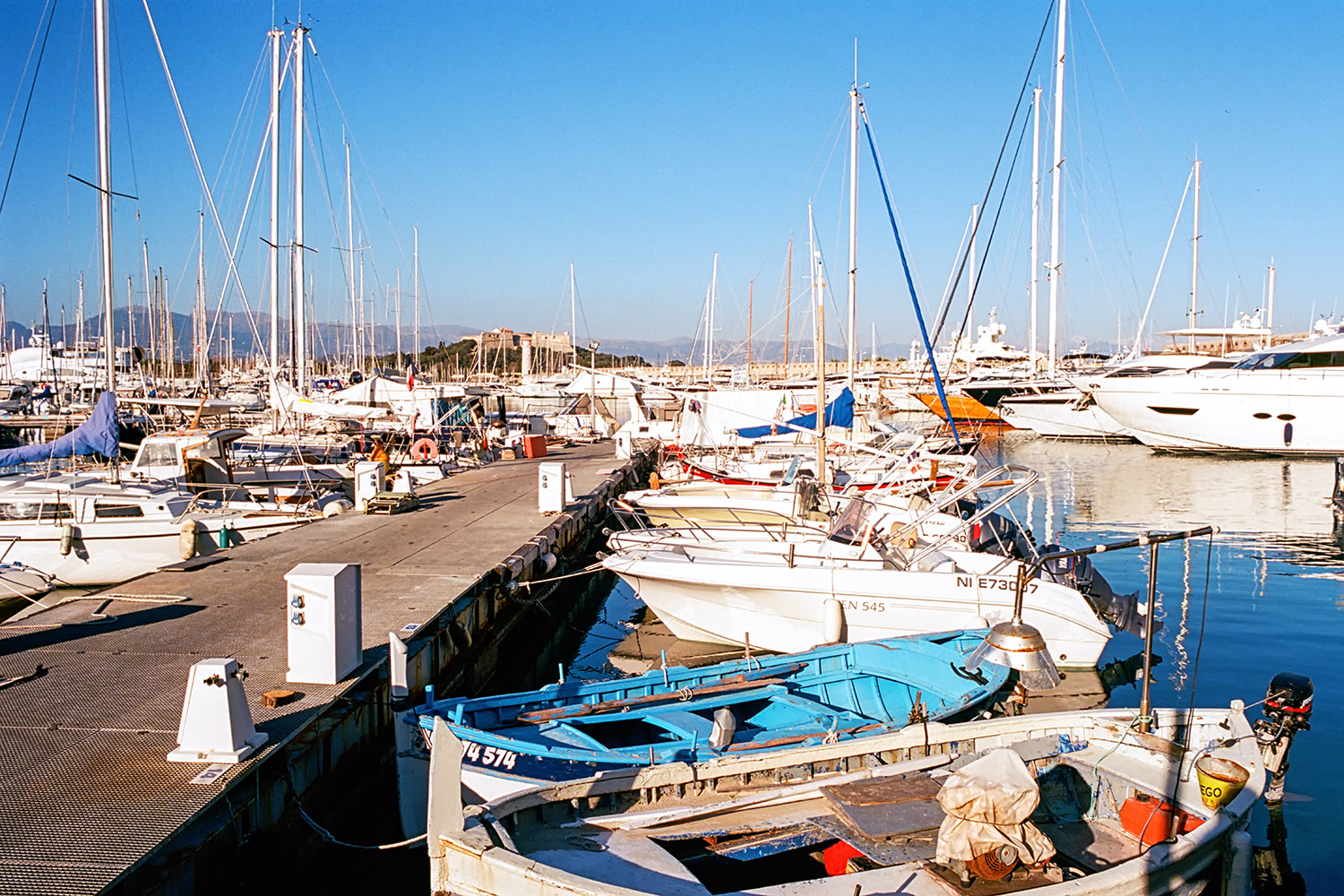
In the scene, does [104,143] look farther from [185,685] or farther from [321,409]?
[185,685]

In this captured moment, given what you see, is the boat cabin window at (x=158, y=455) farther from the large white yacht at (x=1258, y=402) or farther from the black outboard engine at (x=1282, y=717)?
the large white yacht at (x=1258, y=402)

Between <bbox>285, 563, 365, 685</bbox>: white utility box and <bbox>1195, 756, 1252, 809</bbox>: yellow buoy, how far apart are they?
23.1 feet

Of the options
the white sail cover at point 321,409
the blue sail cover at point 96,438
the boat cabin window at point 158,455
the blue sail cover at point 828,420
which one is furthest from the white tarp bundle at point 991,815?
the white sail cover at point 321,409

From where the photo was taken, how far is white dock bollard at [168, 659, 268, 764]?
21.7 feet

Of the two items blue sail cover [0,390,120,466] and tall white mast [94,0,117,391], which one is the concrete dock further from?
tall white mast [94,0,117,391]

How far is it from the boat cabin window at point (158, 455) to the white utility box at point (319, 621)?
1349cm

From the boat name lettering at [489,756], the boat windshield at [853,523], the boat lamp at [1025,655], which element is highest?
the boat lamp at [1025,655]

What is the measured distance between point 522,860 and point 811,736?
3.76 metres

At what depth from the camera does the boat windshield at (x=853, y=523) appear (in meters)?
13.8

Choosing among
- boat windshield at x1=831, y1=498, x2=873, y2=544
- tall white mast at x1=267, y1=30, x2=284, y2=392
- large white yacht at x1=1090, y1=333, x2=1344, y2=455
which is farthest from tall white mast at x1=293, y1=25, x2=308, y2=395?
large white yacht at x1=1090, y1=333, x2=1344, y2=455

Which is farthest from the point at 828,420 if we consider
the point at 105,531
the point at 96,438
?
the point at 105,531

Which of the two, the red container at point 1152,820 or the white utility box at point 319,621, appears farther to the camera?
the white utility box at point 319,621

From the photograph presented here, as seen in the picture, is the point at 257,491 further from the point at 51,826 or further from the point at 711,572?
the point at 51,826

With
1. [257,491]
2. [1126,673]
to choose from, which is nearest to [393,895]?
[1126,673]
